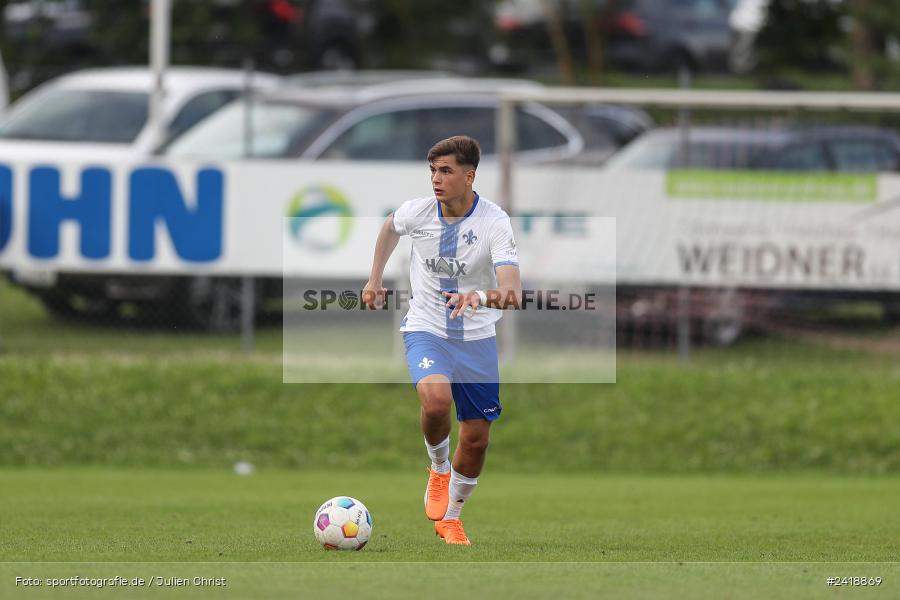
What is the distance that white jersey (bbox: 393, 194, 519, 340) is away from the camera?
9.09 meters

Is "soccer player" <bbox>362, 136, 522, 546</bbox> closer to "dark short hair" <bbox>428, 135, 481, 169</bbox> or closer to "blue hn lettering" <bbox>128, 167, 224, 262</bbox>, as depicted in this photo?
"dark short hair" <bbox>428, 135, 481, 169</bbox>

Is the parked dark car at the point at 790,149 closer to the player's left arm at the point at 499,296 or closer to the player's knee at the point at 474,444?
the player's knee at the point at 474,444

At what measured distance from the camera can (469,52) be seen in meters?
30.6

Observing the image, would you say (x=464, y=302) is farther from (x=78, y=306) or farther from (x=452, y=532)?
(x=78, y=306)

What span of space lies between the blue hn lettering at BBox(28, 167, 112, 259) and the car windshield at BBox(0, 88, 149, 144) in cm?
248

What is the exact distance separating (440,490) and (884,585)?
285 cm

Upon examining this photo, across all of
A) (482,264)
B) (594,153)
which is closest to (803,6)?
(594,153)

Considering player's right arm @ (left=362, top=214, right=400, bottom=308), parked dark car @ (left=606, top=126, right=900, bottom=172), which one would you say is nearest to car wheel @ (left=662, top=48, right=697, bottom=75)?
parked dark car @ (left=606, top=126, right=900, bottom=172)

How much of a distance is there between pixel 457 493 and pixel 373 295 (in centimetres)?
128

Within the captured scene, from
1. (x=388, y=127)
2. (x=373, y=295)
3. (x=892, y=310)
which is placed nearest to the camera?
(x=373, y=295)

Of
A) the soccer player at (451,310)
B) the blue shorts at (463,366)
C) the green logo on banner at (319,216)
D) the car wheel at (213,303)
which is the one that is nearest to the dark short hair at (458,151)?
the soccer player at (451,310)

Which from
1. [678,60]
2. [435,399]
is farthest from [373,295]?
[678,60]

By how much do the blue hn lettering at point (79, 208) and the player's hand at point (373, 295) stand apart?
8.15 m

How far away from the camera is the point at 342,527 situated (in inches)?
344
